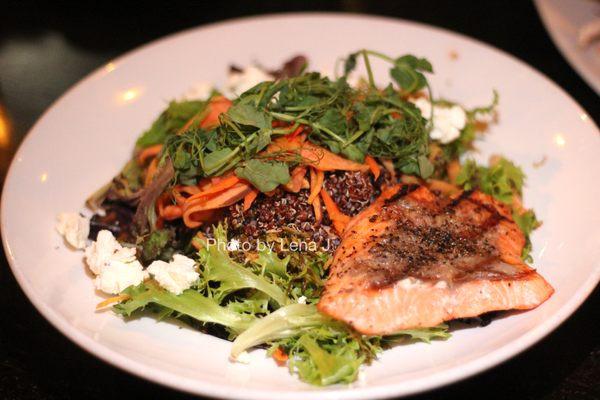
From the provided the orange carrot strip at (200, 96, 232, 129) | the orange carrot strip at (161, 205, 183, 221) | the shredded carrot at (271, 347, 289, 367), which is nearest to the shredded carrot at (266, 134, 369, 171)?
the orange carrot strip at (200, 96, 232, 129)

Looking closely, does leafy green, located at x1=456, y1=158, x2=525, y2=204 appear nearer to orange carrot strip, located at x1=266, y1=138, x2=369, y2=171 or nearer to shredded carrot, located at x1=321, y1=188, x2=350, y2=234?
orange carrot strip, located at x1=266, y1=138, x2=369, y2=171

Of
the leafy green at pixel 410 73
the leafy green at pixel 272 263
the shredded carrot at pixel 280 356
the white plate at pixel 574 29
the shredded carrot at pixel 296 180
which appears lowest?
the shredded carrot at pixel 280 356

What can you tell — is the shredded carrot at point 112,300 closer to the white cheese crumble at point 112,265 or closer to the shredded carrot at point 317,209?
the white cheese crumble at point 112,265

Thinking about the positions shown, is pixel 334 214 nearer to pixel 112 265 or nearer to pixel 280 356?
pixel 280 356

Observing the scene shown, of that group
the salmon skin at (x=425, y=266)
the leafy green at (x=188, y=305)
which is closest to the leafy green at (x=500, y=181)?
the salmon skin at (x=425, y=266)

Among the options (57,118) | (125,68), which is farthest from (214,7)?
(57,118)
